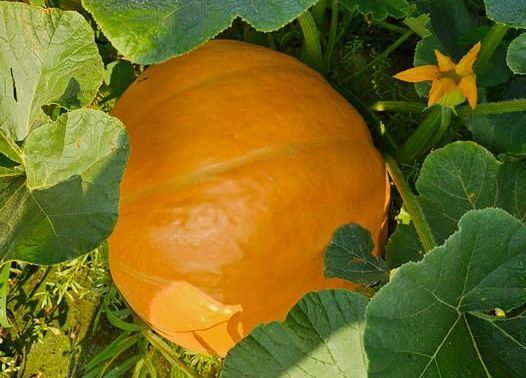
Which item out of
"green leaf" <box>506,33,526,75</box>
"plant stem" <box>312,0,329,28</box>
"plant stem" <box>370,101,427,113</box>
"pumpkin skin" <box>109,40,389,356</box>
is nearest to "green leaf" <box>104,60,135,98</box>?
"pumpkin skin" <box>109,40,389,356</box>

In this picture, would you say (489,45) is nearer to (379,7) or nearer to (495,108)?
(495,108)

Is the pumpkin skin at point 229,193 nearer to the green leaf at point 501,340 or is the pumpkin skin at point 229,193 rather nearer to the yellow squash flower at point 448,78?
the yellow squash flower at point 448,78

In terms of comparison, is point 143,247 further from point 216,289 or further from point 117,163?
point 117,163

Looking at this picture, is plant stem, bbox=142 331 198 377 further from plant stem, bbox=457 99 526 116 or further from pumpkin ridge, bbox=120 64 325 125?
plant stem, bbox=457 99 526 116

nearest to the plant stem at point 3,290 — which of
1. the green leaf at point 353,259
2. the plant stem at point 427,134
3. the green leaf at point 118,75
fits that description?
the green leaf at point 118,75

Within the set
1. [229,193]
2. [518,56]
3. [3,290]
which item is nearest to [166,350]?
[3,290]
